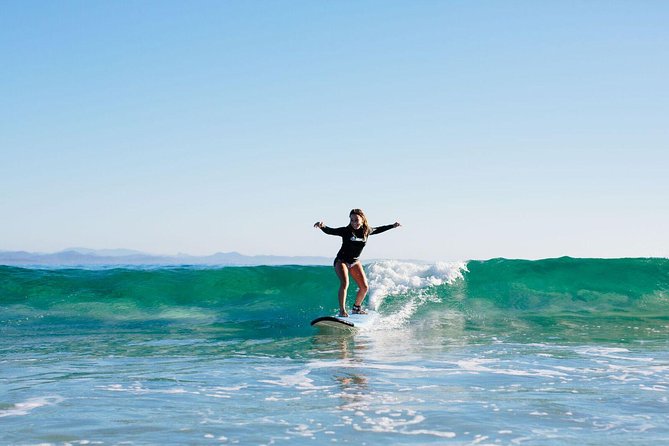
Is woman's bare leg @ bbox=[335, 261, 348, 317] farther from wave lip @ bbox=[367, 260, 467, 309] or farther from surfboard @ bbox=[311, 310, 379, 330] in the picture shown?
wave lip @ bbox=[367, 260, 467, 309]

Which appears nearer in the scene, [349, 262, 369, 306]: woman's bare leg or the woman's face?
the woman's face

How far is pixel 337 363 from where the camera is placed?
9164 mm

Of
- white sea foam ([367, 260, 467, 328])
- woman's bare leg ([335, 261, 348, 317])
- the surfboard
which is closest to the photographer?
the surfboard

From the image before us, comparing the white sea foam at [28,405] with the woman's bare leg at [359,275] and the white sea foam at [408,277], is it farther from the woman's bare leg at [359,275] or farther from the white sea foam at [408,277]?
the white sea foam at [408,277]

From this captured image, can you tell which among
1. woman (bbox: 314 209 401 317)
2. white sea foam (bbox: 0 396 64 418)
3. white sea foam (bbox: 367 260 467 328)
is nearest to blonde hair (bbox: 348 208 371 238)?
woman (bbox: 314 209 401 317)

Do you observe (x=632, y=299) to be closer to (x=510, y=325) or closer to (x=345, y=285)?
(x=510, y=325)

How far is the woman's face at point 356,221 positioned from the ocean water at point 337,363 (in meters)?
1.96

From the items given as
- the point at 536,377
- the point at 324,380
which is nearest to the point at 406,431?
the point at 324,380

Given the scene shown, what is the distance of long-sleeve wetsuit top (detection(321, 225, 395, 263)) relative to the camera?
13.0 metres

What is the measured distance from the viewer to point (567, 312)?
17.6 metres

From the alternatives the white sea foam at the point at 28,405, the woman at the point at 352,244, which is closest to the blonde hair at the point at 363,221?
the woman at the point at 352,244

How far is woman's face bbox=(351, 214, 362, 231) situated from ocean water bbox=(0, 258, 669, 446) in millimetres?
1965

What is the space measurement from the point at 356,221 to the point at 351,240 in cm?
41

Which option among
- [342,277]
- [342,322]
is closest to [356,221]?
[342,277]
